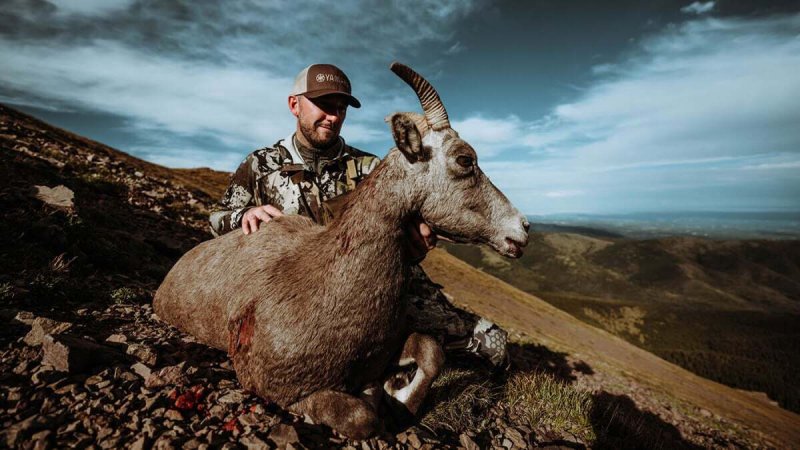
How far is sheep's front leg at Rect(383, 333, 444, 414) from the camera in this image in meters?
4.48

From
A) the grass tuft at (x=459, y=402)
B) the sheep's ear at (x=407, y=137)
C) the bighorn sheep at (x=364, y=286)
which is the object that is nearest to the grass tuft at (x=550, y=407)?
the grass tuft at (x=459, y=402)

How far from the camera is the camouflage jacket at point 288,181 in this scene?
648 centimetres

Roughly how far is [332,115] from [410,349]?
4.24 meters

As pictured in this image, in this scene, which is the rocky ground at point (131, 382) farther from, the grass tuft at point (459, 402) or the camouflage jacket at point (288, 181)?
the camouflage jacket at point (288, 181)

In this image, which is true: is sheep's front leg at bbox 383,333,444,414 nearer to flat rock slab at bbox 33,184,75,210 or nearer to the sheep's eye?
the sheep's eye

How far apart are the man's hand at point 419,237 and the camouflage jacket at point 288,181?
2.40 meters

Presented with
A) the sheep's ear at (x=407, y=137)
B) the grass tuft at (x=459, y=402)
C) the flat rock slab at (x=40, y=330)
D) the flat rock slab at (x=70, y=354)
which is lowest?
the grass tuft at (x=459, y=402)

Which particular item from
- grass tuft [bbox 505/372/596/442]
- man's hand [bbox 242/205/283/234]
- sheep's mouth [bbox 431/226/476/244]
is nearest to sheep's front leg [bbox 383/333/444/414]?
sheep's mouth [bbox 431/226/476/244]

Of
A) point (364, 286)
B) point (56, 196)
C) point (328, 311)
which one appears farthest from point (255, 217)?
point (56, 196)

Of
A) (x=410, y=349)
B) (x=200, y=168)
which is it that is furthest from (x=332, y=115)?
(x=200, y=168)

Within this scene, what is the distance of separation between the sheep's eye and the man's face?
3022 mm

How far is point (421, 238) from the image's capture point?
4434mm

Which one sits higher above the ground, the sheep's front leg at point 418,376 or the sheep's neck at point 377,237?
the sheep's neck at point 377,237

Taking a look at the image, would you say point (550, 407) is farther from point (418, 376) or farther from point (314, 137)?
point (314, 137)
